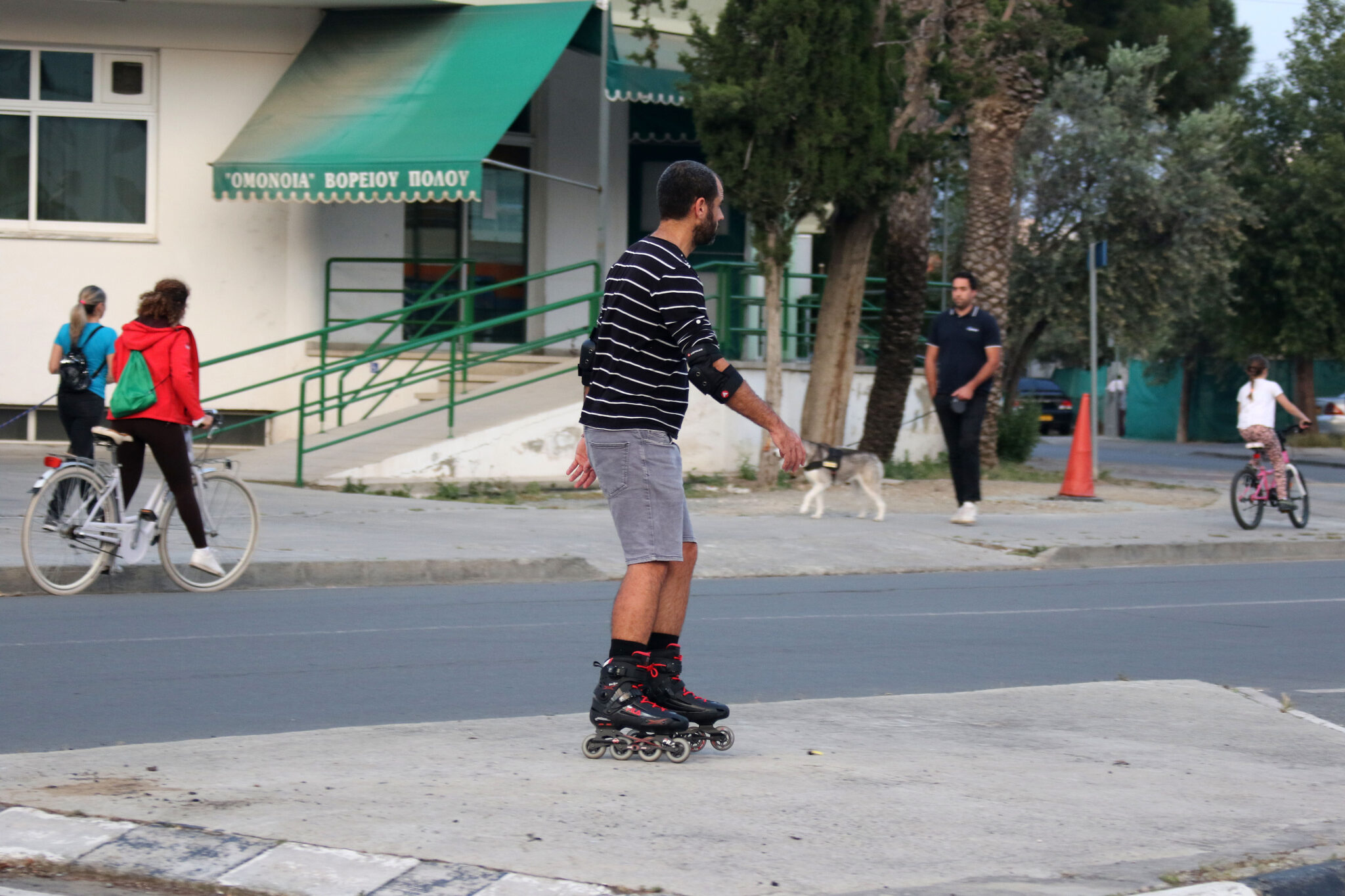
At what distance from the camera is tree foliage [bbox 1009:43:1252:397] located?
1021 inches

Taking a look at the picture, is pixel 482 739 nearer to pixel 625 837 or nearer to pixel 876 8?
pixel 625 837

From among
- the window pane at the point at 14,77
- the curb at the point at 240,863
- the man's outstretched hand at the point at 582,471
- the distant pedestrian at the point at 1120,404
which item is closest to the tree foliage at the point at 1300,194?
the distant pedestrian at the point at 1120,404

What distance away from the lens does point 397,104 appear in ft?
54.7

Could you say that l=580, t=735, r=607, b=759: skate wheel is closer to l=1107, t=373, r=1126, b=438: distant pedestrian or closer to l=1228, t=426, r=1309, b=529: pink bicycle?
l=1228, t=426, r=1309, b=529: pink bicycle

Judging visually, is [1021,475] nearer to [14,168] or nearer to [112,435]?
[112,435]

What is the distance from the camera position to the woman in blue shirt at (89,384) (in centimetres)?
1157

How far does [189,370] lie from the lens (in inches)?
363

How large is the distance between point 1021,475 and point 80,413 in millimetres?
11779

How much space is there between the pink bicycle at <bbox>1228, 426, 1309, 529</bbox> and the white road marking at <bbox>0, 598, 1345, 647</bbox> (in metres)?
4.21

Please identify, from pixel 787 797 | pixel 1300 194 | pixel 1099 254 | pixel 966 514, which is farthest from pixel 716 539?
pixel 1300 194

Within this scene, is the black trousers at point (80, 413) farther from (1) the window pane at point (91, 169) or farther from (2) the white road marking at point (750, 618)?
→ (1) the window pane at point (91, 169)

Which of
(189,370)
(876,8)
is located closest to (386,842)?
(189,370)

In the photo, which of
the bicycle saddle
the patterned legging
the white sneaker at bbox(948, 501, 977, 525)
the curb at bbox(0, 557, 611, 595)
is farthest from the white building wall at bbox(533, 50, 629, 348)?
the bicycle saddle

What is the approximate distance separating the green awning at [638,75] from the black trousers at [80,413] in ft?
23.2
